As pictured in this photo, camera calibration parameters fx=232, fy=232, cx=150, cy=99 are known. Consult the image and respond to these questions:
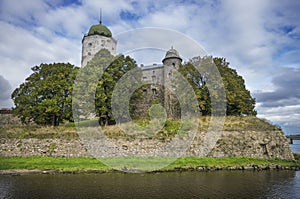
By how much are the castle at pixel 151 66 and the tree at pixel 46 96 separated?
1038 centimetres

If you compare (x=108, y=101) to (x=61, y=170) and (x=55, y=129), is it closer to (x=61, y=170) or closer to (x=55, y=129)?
(x=55, y=129)

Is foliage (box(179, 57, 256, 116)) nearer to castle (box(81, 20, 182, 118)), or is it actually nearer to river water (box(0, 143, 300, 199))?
castle (box(81, 20, 182, 118))

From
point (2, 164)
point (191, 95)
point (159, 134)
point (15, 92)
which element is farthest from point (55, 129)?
point (191, 95)

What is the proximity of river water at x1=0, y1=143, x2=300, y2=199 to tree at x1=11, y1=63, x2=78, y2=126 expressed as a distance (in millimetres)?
10429

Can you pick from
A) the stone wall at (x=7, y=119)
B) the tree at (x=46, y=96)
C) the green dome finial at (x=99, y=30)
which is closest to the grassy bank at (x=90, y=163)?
the tree at (x=46, y=96)

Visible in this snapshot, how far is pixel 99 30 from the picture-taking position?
1722 inches

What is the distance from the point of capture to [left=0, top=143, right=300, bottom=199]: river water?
39.1ft


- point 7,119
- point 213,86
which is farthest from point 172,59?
point 7,119

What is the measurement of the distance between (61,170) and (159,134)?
31.0ft

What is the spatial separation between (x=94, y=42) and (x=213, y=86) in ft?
84.4

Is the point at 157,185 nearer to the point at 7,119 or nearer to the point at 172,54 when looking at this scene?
the point at 172,54

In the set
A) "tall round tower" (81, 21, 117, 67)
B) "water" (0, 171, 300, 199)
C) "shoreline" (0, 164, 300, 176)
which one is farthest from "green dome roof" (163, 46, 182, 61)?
"water" (0, 171, 300, 199)

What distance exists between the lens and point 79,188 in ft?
43.0

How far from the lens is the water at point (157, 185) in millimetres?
11930
